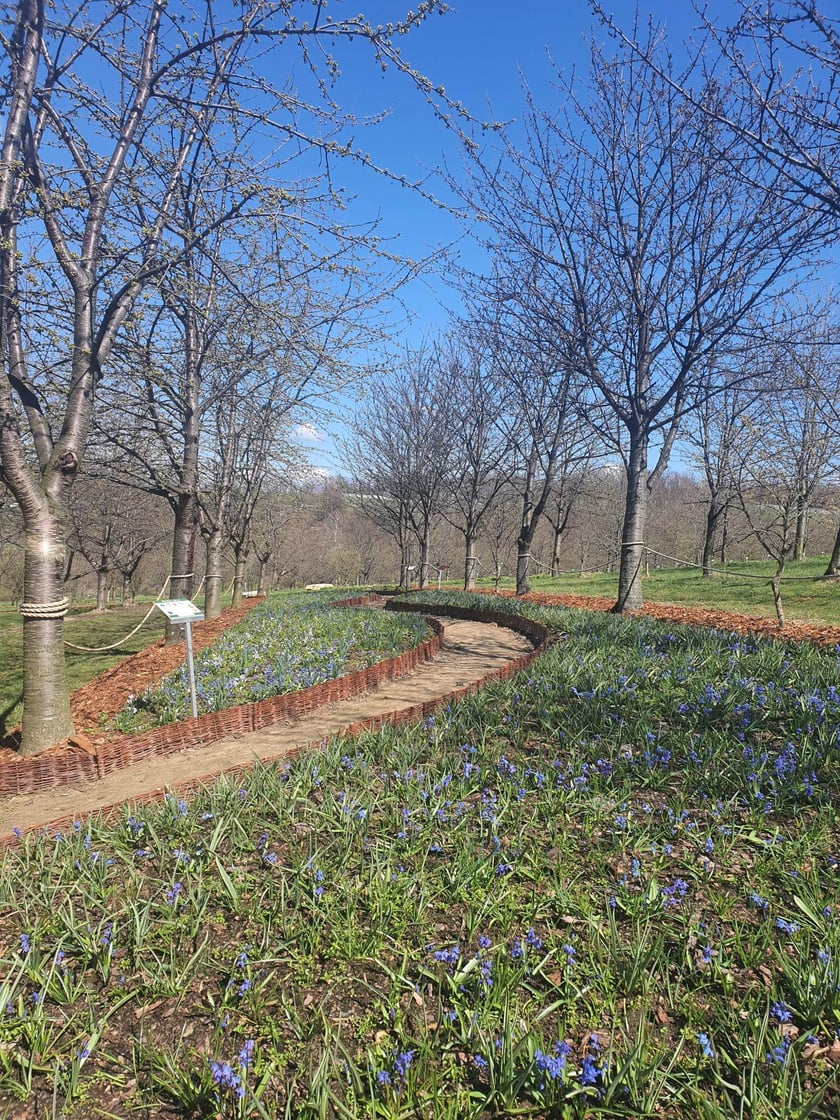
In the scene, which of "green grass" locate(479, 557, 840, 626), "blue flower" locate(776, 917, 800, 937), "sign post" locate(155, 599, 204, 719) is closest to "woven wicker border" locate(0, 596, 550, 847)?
"sign post" locate(155, 599, 204, 719)

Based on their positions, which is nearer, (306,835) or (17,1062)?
(17,1062)

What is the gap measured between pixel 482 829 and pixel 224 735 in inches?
134

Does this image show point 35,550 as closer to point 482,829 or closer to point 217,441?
point 482,829

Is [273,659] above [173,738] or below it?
above

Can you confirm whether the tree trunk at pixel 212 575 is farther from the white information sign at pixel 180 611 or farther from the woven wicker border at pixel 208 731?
the white information sign at pixel 180 611

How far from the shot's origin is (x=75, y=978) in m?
2.27

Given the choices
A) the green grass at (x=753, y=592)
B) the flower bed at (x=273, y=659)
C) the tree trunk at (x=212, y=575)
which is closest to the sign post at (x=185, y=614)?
the flower bed at (x=273, y=659)

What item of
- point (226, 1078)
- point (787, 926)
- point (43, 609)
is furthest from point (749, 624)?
point (43, 609)

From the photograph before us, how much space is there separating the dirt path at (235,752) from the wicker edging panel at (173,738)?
7 cm

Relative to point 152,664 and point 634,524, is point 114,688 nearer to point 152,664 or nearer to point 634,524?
point 152,664

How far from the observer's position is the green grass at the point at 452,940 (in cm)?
177

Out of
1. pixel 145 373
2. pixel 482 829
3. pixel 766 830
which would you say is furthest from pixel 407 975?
pixel 145 373

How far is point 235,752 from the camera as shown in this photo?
17.0 feet

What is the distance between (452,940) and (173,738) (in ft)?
12.4
